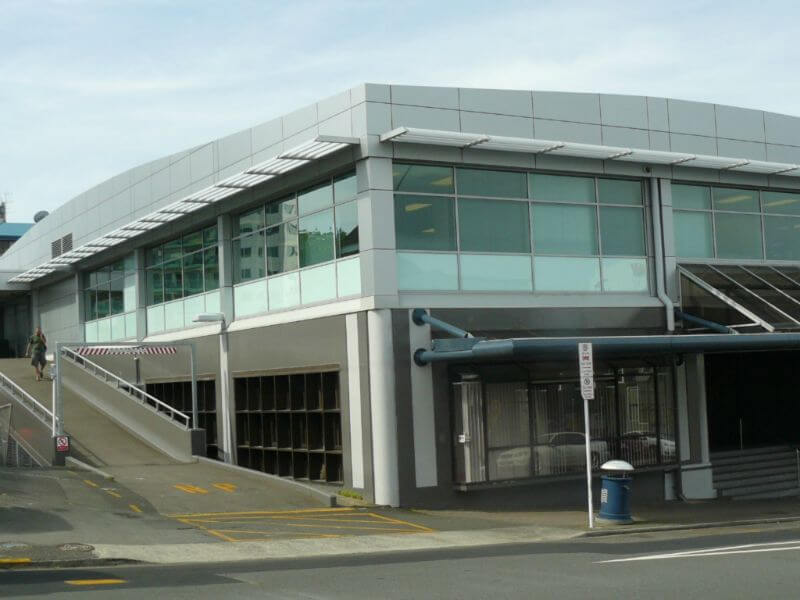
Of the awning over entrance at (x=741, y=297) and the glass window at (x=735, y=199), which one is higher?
the glass window at (x=735, y=199)

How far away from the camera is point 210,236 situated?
2928 cm

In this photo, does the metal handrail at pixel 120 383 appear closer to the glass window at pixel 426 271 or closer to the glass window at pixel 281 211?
the glass window at pixel 281 211

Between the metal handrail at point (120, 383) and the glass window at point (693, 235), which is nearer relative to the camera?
the glass window at point (693, 235)

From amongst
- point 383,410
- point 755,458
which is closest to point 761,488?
point 755,458

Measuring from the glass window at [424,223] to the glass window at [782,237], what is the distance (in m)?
9.38

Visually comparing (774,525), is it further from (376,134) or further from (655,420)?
(376,134)

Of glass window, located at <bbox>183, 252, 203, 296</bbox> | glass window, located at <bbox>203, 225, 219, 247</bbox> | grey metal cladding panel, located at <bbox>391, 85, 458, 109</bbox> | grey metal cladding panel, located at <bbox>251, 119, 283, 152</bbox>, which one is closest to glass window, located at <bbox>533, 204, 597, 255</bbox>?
grey metal cladding panel, located at <bbox>391, 85, 458, 109</bbox>

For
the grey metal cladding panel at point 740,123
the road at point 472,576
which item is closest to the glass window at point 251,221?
the grey metal cladding panel at point 740,123

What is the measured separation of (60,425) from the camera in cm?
2408

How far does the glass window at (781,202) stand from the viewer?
2753 centimetres

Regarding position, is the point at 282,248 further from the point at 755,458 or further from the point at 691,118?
the point at 755,458

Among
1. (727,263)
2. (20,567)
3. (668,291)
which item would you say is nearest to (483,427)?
(668,291)

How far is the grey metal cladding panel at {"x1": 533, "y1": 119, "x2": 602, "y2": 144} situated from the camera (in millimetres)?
23453

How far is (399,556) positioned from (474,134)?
9870 mm
